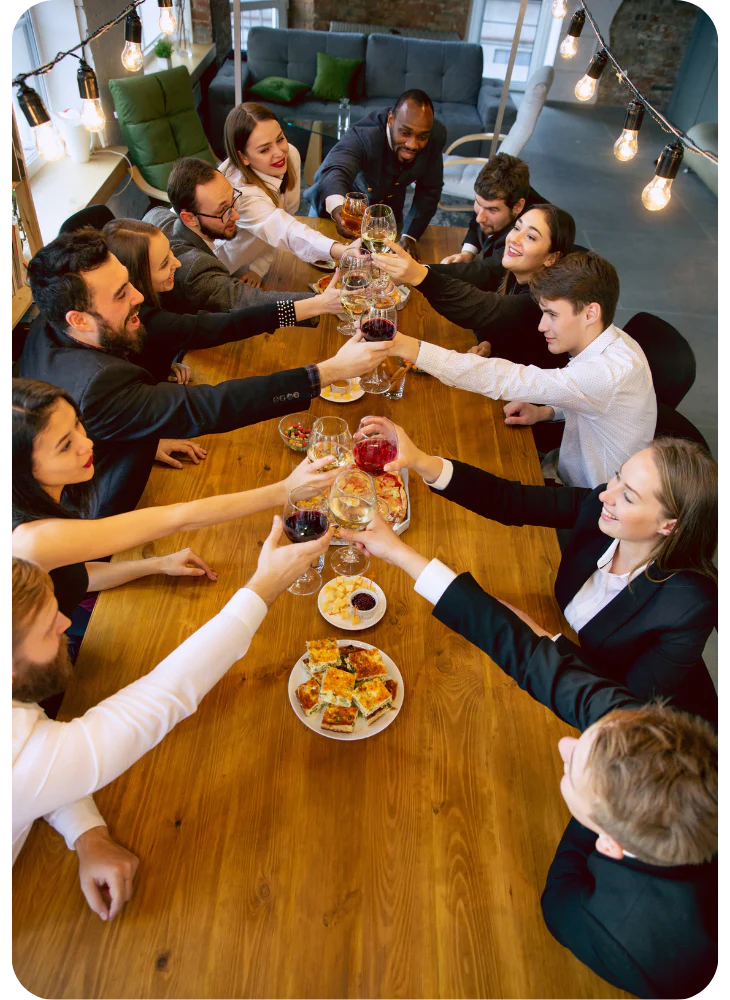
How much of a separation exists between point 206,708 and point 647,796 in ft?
2.92

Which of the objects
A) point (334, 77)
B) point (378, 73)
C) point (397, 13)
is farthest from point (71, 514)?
point (397, 13)

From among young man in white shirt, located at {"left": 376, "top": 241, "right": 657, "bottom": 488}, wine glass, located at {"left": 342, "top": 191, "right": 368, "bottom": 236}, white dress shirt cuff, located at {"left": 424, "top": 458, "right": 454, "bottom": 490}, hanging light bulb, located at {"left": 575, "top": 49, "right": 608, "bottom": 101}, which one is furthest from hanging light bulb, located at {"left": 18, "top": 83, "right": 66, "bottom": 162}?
hanging light bulb, located at {"left": 575, "top": 49, "right": 608, "bottom": 101}

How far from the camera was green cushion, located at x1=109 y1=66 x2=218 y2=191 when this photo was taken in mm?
4496


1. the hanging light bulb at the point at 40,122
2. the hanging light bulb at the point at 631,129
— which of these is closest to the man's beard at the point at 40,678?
the hanging light bulb at the point at 40,122

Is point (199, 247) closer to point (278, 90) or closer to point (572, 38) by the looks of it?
point (572, 38)

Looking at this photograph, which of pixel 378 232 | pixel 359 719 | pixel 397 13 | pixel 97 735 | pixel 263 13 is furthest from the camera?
pixel 397 13

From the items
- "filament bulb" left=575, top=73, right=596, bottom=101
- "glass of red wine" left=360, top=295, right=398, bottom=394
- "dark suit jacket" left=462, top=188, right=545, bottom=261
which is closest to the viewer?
"glass of red wine" left=360, top=295, right=398, bottom=394

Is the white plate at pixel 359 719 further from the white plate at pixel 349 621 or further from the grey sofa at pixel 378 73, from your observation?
the grey sofa at pixel 378 73

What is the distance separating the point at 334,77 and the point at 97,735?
6519 millimetres

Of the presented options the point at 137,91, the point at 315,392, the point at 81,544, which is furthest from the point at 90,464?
the point at 137,91

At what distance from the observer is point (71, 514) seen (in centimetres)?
168

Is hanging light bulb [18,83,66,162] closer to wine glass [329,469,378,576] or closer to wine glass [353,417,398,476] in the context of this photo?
wine glass [353,417,398,476]

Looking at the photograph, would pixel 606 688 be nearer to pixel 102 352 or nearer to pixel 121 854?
pixel 121 854

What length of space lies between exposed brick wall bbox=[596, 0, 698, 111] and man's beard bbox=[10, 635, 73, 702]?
29.1ft
